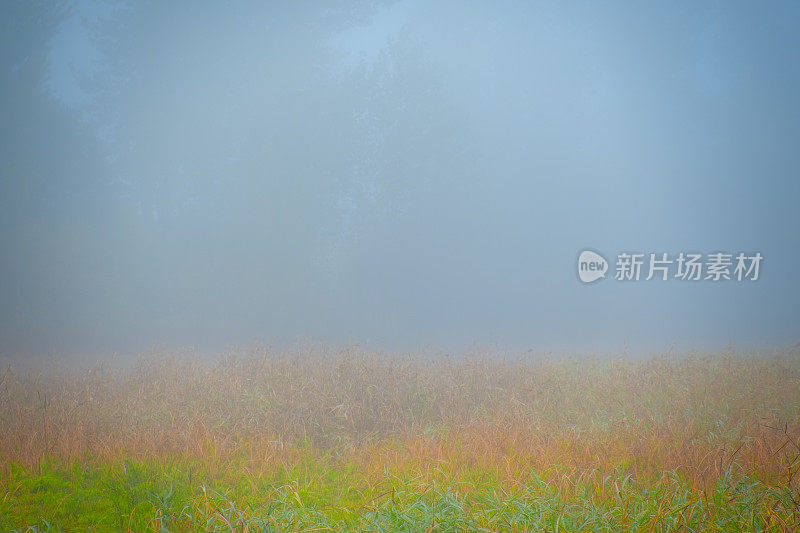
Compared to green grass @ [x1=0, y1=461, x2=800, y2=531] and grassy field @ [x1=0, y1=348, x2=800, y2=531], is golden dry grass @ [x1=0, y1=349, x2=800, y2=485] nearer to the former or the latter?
grassy field @ [x1=0, y1=348, x2=800, y2=531]

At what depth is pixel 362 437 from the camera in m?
5.90

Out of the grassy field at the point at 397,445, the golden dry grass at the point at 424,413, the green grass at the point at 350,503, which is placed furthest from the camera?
the golden dry grass at the point at 424,413

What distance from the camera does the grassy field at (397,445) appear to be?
3373 mm

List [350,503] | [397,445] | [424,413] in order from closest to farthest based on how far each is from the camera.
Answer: [350,503], [397,445], [424,413]

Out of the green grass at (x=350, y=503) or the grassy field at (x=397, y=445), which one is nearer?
the green grass at (x=350, y=503)

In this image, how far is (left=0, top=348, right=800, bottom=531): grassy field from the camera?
11.1 ft

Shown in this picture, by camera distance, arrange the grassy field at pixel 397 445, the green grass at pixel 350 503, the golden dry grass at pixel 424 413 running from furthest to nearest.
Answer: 1. the golden dry grass at pixel 424 413
2. the grassy field at pixel 397 445
3. the green grass at pixel 350 503

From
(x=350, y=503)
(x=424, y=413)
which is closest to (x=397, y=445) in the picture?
(x=424, y=413)

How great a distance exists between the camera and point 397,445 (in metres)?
5.37

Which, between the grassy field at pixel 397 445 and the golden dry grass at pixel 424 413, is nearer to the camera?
the grassy field at pixel 397 445

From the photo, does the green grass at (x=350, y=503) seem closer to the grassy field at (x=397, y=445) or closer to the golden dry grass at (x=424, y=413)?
the grassy field at (x=397, y=445)

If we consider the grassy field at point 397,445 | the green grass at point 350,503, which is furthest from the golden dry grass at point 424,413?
the green grass at point 350,503

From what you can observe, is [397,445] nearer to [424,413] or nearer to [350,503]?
[424,413]

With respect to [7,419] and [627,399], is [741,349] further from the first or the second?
[7,419]
